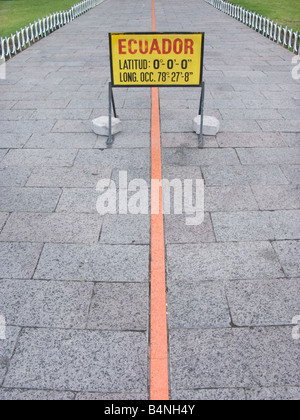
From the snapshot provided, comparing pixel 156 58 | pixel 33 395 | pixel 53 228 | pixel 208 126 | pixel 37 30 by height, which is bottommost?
pixel 33 395

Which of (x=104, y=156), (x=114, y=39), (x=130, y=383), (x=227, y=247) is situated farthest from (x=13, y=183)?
(x=130, y=383)

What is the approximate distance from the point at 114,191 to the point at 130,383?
2.78 m

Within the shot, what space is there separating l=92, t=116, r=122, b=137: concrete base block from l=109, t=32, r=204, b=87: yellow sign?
736mm

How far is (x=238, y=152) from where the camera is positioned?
594cm

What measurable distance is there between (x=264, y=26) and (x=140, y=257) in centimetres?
1432

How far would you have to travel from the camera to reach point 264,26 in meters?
14.7

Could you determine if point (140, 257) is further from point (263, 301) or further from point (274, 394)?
point (274, 394)

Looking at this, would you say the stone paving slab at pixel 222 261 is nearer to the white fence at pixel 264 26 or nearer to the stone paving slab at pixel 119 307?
the stone paving slab at pixel 119 307

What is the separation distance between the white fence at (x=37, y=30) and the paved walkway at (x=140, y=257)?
5.53 m

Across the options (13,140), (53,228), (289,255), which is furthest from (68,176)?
(289,255)

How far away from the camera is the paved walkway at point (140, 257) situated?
2.77m

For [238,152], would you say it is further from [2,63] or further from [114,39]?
[2,63]

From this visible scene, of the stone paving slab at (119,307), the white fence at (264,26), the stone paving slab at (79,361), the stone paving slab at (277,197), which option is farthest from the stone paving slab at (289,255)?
the white fence at (264,26)

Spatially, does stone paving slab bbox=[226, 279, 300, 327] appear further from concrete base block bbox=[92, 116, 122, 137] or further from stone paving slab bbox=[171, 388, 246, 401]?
concrete base block bbox=[92, 116, 122, 137]
